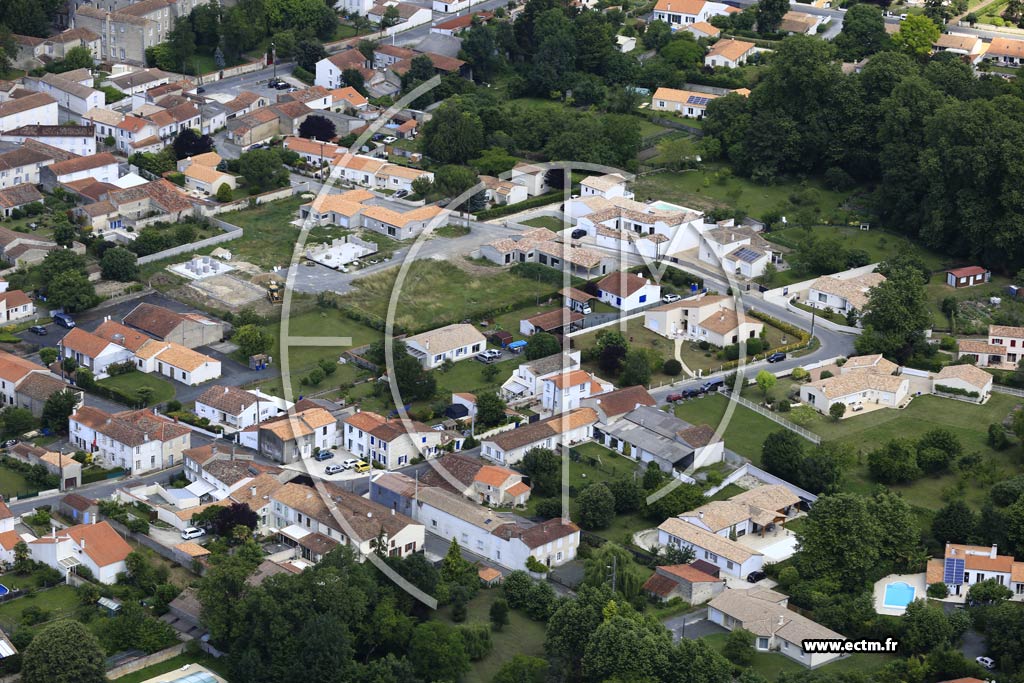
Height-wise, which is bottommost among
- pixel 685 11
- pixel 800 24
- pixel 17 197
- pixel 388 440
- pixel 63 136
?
pixel 388 440

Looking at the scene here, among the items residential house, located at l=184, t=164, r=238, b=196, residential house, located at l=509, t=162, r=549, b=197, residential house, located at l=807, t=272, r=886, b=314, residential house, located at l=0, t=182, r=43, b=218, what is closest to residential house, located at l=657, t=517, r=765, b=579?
residential house, located at l=807, t=272, r=886, b=314

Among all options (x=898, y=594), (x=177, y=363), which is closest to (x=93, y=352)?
(x=177, y=363)

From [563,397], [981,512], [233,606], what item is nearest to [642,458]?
[563,397]

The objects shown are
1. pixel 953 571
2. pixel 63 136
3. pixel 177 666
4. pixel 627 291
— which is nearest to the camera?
pixel 177 666

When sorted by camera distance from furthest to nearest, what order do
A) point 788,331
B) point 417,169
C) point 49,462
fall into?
point 417,169, point 788,331, point 49,462

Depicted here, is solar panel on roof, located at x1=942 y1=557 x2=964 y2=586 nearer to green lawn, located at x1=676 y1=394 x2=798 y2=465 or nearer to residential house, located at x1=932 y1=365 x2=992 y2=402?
green lawn, located at x1=676 y1=394 x2=798 y2=465

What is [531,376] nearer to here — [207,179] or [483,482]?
[483,482]

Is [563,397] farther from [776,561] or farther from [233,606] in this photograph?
[233,606]
